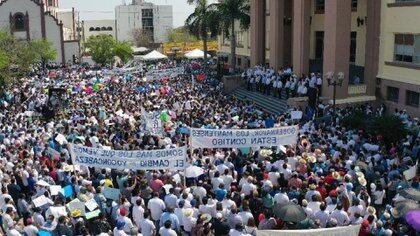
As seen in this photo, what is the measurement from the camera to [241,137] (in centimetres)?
1471

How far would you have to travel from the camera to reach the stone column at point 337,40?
2584 centimetres

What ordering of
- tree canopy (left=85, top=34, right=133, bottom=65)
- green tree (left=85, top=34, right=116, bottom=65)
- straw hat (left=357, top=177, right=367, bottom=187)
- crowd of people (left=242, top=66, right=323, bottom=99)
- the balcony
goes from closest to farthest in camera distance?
straw hat (left=357, top=177, right=367, bottom=187)
the balcony
crowd of people (left=242, top=66, right=323, bottom=99)
green tree (left=85, top=34, right=116, bottom=65)
tree canopy (left=85, top=34, right=133, bottom=65)

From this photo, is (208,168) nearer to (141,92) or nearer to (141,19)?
(141,92)

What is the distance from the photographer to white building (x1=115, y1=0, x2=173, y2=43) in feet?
436

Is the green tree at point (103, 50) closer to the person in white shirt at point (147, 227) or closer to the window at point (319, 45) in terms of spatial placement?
the window at point (319, 45)

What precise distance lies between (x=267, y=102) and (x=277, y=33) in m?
6.61

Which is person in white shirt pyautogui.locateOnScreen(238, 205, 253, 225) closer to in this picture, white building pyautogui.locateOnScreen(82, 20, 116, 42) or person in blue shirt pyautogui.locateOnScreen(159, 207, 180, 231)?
person in blue shirt pyautogui.locateOnScreen(159, 207, 180, 231)

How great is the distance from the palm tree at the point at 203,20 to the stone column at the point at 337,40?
15849 millimetres

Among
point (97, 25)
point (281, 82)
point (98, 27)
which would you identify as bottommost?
point (281, 82)

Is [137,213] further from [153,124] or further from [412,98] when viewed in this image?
[412,98]

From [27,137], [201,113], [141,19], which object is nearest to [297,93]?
[201,113]

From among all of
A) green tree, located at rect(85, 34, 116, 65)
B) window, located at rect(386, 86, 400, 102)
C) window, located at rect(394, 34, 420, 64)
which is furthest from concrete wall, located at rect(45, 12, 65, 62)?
window, located at rect(394, 34, 420, 64)

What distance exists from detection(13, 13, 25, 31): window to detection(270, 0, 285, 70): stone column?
43753 mm

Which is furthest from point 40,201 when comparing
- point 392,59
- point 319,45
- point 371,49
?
point 319,45
